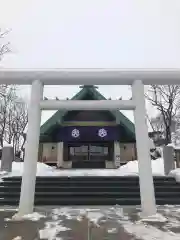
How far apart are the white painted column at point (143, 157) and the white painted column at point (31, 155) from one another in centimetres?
292

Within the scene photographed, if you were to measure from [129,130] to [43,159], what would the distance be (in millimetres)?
6572

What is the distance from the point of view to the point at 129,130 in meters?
16.1

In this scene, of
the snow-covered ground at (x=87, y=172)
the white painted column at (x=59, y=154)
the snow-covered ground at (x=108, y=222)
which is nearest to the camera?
the snow-covered ground at (x=108, y=222)

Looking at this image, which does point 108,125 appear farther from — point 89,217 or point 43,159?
point 89,217

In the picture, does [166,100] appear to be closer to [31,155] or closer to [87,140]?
[87,140]

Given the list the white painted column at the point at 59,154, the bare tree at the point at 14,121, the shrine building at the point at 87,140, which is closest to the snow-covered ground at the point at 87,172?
the white painted column at the point at 59,154

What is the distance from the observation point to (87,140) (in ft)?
52.2

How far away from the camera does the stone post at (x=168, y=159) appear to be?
414 inches

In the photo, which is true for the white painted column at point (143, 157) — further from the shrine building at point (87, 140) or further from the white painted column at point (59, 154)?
the white painted column at point (59, 154)

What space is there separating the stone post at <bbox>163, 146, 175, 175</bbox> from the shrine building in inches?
210

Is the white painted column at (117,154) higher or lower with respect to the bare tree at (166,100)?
lower

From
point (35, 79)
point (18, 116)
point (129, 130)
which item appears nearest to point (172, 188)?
point (35, 79)

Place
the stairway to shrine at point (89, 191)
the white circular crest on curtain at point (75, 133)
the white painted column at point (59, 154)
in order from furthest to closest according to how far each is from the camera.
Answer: the white circular crest on curtain at point (75, 133) → the white painted column at point (59, 154) → the stairway to shrine at point (89, 191)

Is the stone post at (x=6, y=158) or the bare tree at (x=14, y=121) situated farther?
the bare tree at (x=14, y=121)
